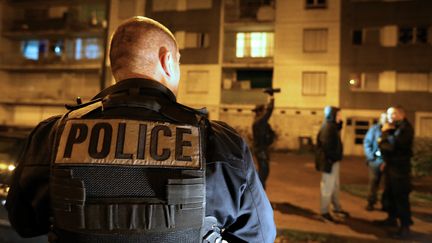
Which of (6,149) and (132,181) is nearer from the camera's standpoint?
(132,181)

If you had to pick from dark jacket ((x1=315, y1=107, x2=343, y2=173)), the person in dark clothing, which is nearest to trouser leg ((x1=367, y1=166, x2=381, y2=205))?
dark jacket ((x1=315, y1=107, x2=343, y2=173))

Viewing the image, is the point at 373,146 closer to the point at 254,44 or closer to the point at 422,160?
the point at 422,160

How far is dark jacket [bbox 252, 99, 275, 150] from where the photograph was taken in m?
6.42

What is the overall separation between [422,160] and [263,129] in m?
6.57

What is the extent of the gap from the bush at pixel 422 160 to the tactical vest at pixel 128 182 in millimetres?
10618

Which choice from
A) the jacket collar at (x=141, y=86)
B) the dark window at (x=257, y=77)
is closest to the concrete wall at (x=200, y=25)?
the dark window at (x=257, y=77)

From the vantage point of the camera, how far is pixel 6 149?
185 inches

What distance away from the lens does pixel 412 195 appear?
8.20 m

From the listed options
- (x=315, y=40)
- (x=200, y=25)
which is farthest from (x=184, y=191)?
(x=200, y=25)

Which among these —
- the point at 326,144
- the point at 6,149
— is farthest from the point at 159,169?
the point at 326,144

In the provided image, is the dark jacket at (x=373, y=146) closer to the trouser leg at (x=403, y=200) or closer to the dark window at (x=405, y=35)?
the trouser leg at (x=403, y=200)

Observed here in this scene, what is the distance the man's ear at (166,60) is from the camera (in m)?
1.43

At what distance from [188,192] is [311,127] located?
21649mm

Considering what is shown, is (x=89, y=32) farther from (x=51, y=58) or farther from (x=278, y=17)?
(x=278, y=17)
